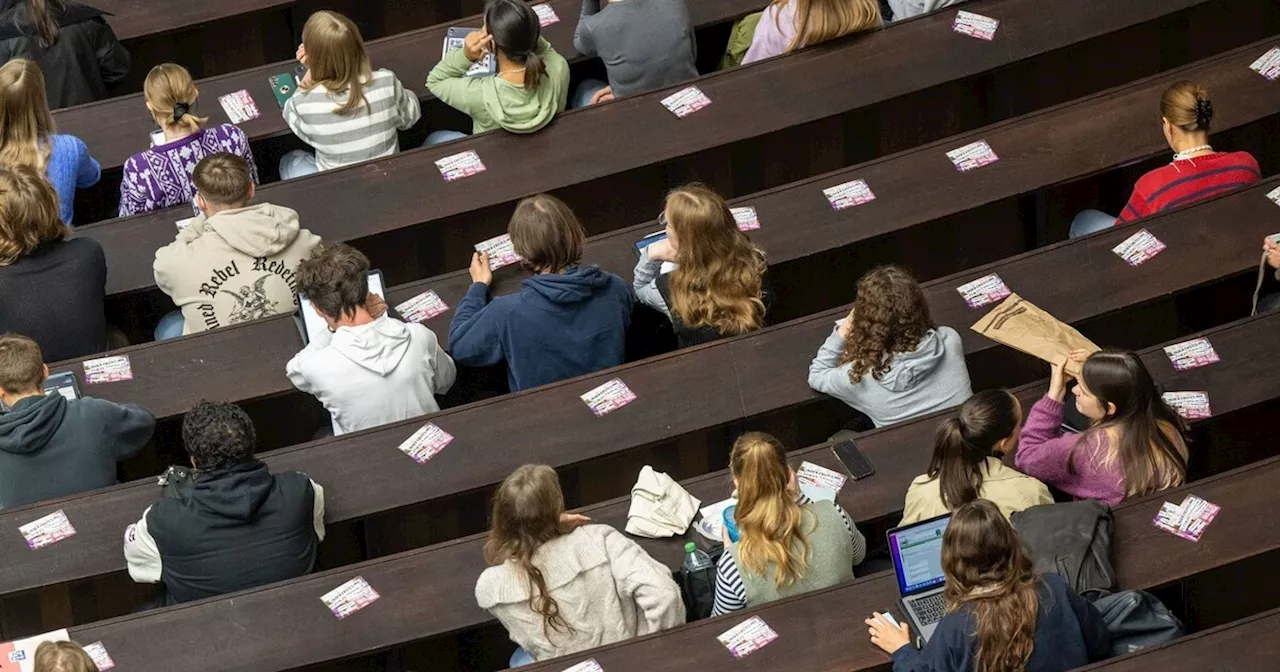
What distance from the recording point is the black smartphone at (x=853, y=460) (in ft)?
15.3

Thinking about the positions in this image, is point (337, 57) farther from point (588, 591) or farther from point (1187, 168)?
point (1187, 168)

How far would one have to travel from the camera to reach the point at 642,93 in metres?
5.72

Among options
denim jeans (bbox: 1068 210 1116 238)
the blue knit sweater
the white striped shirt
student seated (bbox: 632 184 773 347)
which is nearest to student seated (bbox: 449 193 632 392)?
student seated (bbox: 632 184 773 347)

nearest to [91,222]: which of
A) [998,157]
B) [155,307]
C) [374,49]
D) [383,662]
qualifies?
[155,307]

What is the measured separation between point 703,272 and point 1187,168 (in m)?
1.66

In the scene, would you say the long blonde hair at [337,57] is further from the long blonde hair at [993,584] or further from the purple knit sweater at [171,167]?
the long blonde hair at [993,584]

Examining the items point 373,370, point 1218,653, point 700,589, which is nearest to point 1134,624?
point 1218,653

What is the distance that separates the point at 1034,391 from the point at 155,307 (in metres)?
2.90

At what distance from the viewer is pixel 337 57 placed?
5.54 metres

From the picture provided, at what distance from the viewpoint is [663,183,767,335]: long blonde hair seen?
4898 mm

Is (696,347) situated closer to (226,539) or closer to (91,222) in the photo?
(226,539)

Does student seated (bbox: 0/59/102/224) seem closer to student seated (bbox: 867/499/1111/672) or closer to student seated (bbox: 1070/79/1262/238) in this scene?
student seated (bbox: 867/499/1111/672)

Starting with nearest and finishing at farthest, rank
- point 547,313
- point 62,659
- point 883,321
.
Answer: point 62,659
point 883,321
point 547,313

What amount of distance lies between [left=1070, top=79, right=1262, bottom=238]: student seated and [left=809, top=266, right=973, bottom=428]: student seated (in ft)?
2.84
